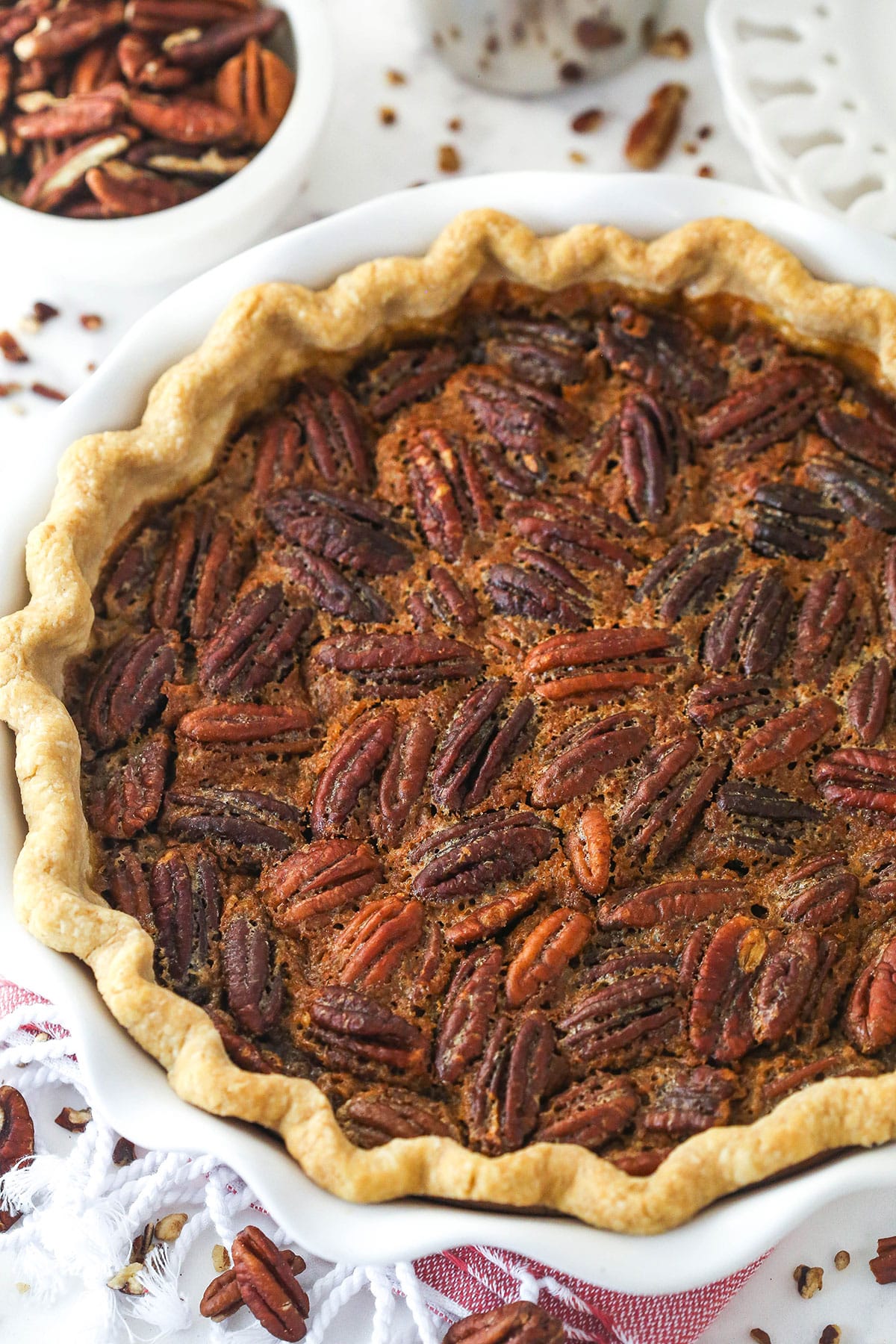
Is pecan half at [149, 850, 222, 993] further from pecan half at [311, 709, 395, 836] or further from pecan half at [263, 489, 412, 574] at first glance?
pecan half at [263, 489, 412, 574]

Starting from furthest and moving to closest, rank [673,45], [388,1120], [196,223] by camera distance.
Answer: [673,45] → [196,223] → [388,1120]

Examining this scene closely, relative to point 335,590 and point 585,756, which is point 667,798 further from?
point 335,590

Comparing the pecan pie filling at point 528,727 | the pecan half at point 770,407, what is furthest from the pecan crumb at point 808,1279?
the pecan half at point 770,407

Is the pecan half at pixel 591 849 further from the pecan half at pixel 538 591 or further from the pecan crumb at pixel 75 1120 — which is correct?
the pecan crumb at pixel 75 1120

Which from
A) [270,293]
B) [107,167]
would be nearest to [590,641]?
[270,293]

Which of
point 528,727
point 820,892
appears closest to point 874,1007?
point 820,892

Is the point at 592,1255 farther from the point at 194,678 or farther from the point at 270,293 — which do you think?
the point at 270,293
